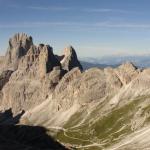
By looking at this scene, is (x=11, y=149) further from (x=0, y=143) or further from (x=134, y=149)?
(x=134, y=149)

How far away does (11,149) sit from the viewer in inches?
5330

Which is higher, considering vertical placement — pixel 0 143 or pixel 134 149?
pixel 0 143

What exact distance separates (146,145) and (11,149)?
8411cm

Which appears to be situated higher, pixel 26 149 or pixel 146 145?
→ pixel 26 149

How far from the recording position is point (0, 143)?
14138 centimetres

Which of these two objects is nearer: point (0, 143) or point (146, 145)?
point (0, 143)

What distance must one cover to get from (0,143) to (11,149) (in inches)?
303

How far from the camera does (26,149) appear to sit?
455 feet

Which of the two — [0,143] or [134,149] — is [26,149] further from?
[134,149]

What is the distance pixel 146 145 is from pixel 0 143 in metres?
83.2

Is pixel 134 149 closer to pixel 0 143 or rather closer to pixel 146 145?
pixel 146 145

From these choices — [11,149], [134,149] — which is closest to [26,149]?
[11,149]

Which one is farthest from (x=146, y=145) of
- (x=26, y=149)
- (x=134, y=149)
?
(x=26, y=149)

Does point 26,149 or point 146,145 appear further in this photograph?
point 146,145
